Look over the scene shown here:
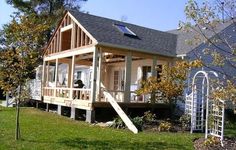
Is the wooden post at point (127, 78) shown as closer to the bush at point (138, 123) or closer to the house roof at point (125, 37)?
the house roof at point (125, 37)

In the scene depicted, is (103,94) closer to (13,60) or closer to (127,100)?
(127,100)

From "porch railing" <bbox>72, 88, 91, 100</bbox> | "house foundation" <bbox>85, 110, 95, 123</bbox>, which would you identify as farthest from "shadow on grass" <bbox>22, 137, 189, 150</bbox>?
"porch railing" <bbox>72, 88, 91, 100</bbox>

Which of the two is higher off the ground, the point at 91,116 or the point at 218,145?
the point at 91,116

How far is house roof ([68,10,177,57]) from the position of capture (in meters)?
19.4

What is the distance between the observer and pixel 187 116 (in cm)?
1633

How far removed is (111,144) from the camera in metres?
11.4

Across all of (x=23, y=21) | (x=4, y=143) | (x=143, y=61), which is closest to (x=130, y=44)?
(x=143, y=61)

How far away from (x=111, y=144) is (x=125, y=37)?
10.3 m

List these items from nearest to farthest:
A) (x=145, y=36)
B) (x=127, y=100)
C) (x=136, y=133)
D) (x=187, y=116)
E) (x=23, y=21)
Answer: (x=23, y=21), (x=136, y=133), (x=187, y=116), (x=127, y=100), (x=145, y=36)

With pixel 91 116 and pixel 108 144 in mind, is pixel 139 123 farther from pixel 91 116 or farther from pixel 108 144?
pixel 108 144

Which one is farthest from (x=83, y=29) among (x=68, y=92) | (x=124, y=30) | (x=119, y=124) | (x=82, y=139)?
(x=82, y=139)

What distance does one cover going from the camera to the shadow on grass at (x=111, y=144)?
11.0 metres

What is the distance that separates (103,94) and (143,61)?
5.64m

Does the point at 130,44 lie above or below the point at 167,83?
above
